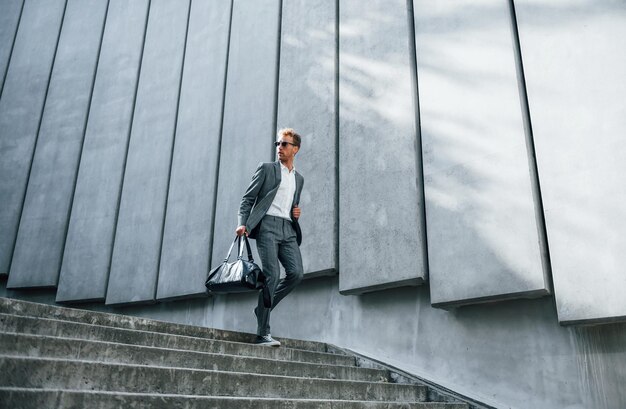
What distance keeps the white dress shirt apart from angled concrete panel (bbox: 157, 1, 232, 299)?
322 cm

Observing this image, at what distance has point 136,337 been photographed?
3.59 metres

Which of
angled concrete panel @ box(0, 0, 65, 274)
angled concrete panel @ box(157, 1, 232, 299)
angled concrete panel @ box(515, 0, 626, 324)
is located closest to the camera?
angled concrete panel @ box(515, 0, 626, 324)

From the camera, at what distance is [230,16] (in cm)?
862

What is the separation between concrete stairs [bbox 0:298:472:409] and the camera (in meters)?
2.34

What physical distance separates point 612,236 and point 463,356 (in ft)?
5.43

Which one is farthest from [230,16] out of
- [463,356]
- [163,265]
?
[463,356]

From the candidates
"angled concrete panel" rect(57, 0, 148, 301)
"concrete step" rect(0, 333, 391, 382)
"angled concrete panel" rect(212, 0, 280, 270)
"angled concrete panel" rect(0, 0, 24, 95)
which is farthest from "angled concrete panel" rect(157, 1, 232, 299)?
"angled concrete panel" rect(0, 0, 24, 95)

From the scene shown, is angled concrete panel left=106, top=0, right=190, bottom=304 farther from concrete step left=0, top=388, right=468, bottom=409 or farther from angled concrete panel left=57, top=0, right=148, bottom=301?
concrete step left=0, top=388, right=468, bottom=409

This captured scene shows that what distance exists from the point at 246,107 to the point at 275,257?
3937 mm

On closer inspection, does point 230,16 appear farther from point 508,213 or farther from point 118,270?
point 508,213

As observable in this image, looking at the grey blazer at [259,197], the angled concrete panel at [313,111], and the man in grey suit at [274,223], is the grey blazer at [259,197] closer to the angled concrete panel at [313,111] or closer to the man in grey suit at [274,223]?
the man in grey suit at [274,223]

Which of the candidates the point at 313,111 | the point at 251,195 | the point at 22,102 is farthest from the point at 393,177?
the point at 22,102

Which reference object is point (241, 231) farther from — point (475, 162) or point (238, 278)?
point (475, 162)

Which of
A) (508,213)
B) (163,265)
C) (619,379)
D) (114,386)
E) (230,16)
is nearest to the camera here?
(114,386)
